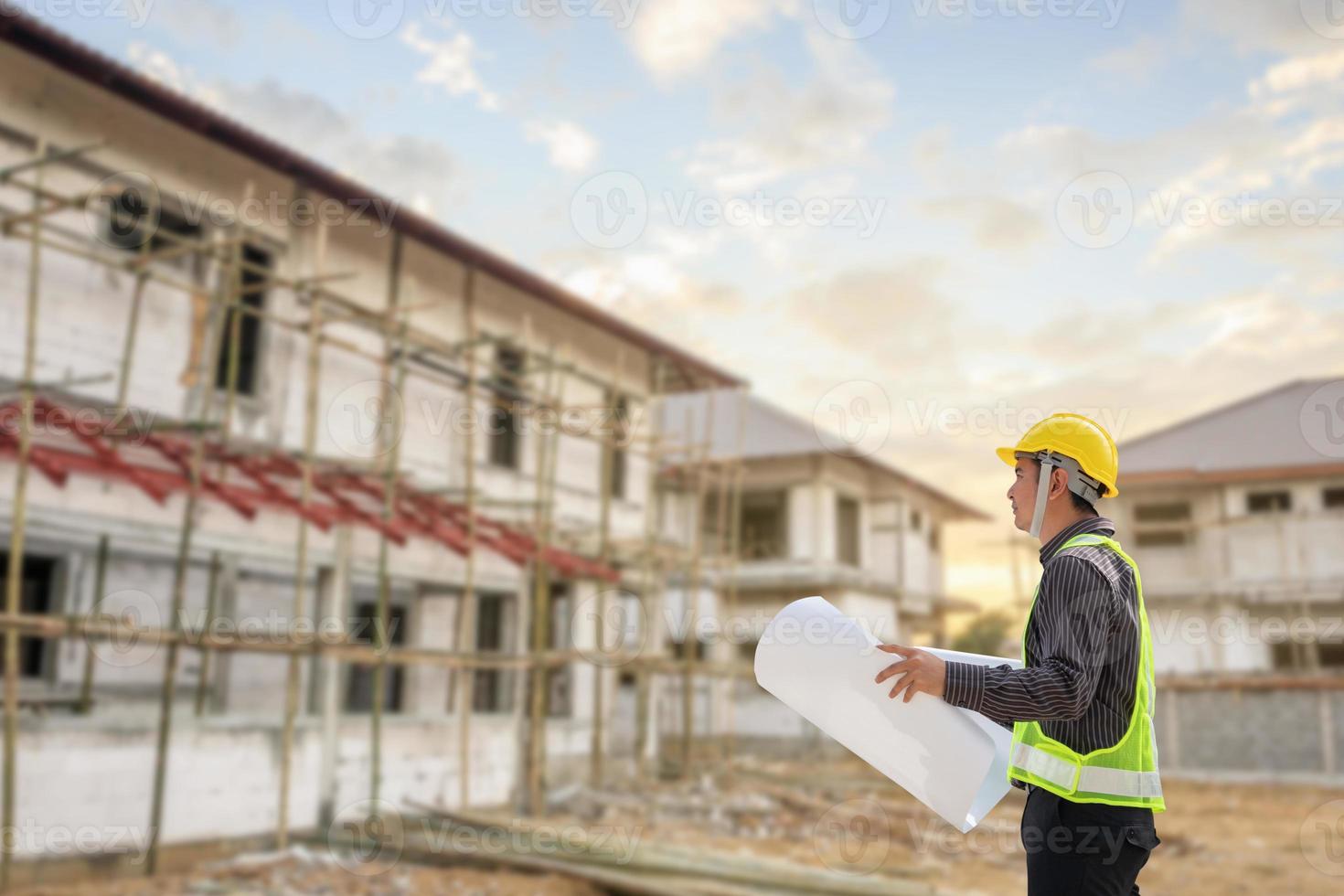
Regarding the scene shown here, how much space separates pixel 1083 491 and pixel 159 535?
31.2 ft

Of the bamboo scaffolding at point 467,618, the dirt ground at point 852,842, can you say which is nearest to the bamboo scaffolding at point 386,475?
the bamboo scaffolding at point 467,618

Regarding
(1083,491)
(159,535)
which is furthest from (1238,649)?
(1083,491)

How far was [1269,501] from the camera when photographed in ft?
86.1

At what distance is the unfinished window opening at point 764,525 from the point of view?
94.7 ft

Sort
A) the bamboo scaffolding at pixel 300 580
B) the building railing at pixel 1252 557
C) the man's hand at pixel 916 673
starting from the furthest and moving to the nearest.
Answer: the building railing at pixel 1252 557, the bamboo scaffolding at pixel 300 580, the man's hand at pixel 916 673

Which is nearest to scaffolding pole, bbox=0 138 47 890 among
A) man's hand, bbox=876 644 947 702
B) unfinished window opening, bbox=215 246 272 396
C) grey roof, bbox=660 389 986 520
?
unfinished window opening, bbox=215 246 272 396

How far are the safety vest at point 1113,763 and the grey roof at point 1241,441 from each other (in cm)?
2516

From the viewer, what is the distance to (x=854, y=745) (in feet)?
9.90

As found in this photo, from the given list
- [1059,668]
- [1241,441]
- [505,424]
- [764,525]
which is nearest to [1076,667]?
[1059,668]

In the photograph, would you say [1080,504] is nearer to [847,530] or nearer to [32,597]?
[32,597]

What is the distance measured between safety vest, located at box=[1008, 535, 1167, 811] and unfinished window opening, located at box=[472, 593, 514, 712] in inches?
539

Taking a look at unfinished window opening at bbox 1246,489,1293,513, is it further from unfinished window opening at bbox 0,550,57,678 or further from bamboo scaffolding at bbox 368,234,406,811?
unfinished window opening at bbox 0,550,57,678

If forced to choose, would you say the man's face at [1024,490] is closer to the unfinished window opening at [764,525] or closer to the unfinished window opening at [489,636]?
the unfinished window opening at [489,636]

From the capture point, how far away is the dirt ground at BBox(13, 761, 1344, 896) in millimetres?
9906
